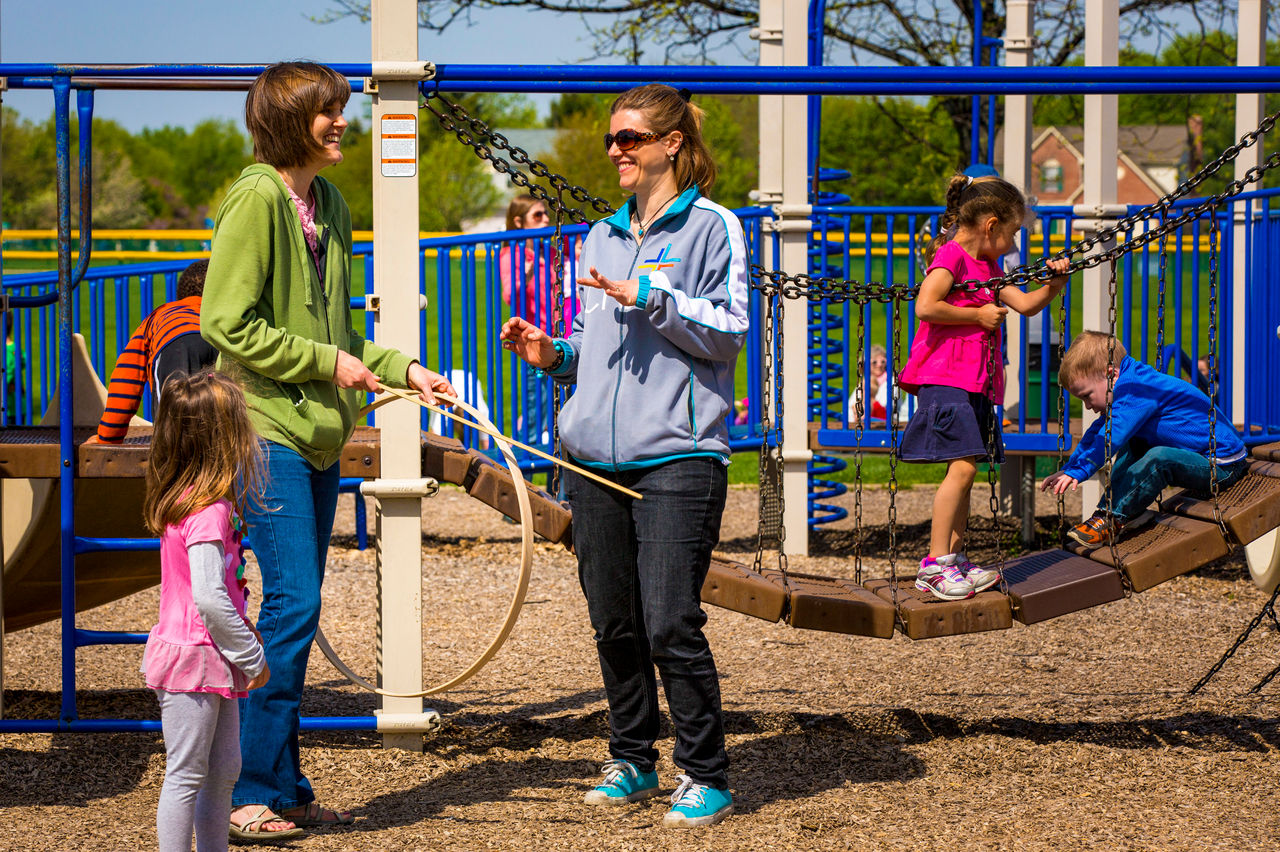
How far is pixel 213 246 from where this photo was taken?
3.34 meters

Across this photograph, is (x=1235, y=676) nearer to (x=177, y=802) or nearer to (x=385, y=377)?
(x=385, y=377)

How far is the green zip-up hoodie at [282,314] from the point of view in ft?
10.9

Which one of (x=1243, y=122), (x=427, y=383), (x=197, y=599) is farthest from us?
(x=1243, y=122)

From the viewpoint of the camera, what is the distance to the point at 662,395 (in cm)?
346

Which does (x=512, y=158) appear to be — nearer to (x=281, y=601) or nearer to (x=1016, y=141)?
(x=281, y=601)

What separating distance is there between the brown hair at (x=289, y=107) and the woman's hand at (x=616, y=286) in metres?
0.79

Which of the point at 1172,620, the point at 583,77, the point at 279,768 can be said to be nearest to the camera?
the point at 279,768

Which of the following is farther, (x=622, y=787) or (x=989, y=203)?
(x=989, y=203)

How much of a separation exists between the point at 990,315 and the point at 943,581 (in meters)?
0.95

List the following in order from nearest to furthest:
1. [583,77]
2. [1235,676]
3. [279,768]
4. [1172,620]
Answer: [279,768]
[583,77]
[1235,676]
[1172,620]

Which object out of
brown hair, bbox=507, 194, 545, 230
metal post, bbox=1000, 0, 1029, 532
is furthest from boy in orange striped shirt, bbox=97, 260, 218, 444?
metal post, bbox=1000, 0, 1029, 532

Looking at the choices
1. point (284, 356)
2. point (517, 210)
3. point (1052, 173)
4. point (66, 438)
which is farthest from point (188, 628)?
point (1052, 173)

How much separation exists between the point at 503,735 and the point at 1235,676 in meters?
2.95

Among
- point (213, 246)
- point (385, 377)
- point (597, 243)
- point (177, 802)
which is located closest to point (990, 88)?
point (597, 243)
